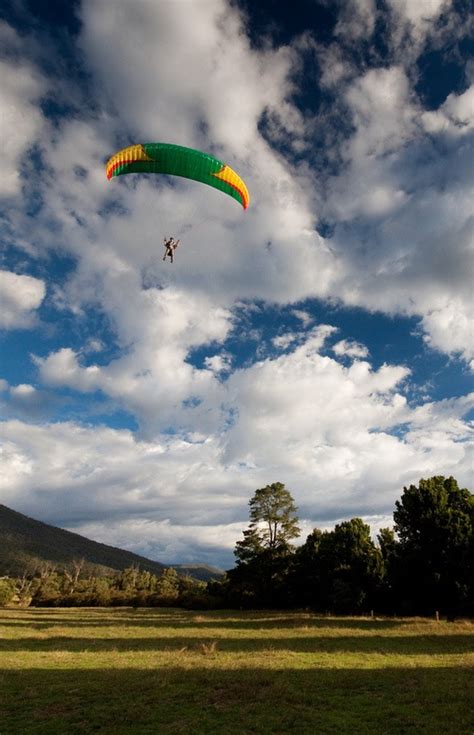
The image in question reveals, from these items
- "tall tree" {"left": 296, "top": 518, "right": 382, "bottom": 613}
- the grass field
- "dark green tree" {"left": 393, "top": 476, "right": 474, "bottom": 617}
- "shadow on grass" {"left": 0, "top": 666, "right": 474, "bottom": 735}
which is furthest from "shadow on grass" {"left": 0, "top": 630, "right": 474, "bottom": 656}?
"tall tree" {"left": 296, "top": 518, "right": 382, "bottom": 613}

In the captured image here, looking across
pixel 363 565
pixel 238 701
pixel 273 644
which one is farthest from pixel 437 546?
pixel 238 701

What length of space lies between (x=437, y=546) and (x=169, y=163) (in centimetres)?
3632

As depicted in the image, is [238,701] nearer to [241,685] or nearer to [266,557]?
[241,685]

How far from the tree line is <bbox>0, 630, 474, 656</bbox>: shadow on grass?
969cm

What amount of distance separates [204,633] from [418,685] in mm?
20203

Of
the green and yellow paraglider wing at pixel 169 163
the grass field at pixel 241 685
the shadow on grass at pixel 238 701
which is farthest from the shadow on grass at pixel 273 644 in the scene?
the green and yellow paraglider wing at pixel 169 163

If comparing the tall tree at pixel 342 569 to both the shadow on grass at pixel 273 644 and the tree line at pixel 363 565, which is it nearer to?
the tree line at pixel 363 565

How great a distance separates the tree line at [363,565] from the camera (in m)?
37.9

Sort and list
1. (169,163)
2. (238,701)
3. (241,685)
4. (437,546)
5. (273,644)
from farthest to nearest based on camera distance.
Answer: (437,546) < (169,163) < (273,644) < (241,685) < (238,701)

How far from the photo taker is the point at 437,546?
3850cm

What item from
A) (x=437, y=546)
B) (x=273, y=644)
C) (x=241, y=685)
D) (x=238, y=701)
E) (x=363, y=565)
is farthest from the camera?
(x=363, y=565)

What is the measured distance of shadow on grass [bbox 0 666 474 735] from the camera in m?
11.7

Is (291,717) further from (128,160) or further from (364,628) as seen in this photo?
(128,160)

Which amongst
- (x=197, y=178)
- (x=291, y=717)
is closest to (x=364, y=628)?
(x=291, y=717)
